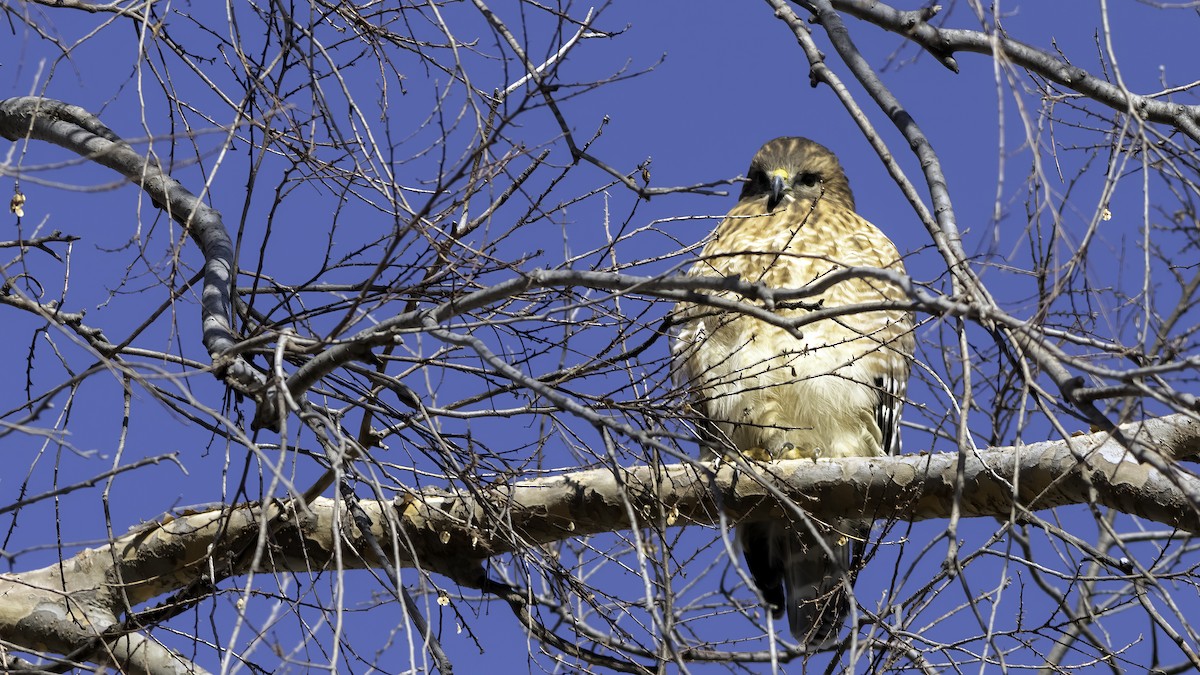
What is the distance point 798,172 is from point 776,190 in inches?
12.3

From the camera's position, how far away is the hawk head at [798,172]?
6.08m

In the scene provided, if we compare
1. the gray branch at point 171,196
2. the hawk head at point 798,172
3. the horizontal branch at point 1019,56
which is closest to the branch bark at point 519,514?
the gray branch at point 171,196

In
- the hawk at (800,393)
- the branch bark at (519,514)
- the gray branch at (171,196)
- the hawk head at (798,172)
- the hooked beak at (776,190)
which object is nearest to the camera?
the gray branch at (171,196)

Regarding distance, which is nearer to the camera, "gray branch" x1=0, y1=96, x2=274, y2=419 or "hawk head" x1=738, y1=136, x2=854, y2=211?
"gray branch" x1=0, y1=96, x2=274, y2=419

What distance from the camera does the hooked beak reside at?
588cm

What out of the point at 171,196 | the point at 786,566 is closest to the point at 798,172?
the point at 786,566

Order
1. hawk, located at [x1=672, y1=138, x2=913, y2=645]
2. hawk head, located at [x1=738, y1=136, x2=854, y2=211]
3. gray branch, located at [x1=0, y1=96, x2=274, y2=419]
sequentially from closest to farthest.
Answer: gray branch, located at [x1=0, y1=96, x2=274, y2=419], hawk, located at [x1=672, y1=138, x2=913, y2=645], hawk head, located at [x1=738, y1=136, x2=854, y2=211]

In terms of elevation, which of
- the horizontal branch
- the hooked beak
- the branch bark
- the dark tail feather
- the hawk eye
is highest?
the hawk eye

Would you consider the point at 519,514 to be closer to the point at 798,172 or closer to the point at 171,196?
the point at 171,196

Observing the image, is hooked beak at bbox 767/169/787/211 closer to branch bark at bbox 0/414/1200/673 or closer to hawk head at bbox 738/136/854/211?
hawk head at bbox 738/136/854/211

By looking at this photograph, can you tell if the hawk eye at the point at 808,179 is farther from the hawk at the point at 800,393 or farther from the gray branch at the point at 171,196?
the gray branch at the point at 171,196

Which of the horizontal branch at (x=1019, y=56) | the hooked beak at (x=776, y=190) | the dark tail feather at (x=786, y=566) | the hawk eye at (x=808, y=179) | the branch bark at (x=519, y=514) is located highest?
the hawk eye at (x=808, y=179)

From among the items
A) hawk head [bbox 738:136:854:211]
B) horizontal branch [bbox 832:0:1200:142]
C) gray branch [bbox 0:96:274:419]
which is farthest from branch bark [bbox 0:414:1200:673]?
hawk head [bbox 738:136:854:211]

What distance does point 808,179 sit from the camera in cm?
618
